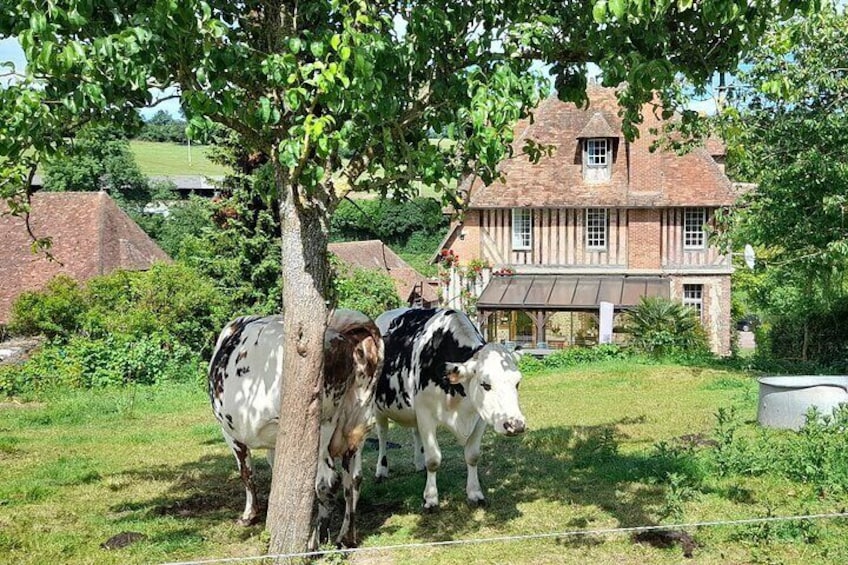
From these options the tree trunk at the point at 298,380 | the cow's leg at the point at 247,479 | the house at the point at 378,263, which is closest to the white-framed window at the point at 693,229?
the house at the point at 378,263

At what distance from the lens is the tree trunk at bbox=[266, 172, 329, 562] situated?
736 centimetres

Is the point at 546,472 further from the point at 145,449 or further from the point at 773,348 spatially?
the point at 773,348

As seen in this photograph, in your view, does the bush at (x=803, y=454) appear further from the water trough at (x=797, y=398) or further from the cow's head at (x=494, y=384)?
the cow's head at (x=494, y=384)

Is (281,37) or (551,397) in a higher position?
(281,37)

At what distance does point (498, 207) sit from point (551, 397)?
16869 millimetres

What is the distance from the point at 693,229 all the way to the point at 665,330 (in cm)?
945

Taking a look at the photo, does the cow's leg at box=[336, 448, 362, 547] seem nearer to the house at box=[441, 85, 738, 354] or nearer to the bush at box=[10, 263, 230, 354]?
the bush at box=[10, 263, 230, 354]

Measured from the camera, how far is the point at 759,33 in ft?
22.7

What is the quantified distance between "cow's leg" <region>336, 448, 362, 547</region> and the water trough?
7122 mm

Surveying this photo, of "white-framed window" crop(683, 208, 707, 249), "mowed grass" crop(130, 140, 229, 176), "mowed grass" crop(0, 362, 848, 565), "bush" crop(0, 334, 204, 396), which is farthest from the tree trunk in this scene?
"mowed grass" crop(130, 140, 229, 176)

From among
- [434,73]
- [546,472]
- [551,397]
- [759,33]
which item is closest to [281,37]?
[434,73]

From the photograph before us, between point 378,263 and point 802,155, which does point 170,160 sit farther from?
point 802,155

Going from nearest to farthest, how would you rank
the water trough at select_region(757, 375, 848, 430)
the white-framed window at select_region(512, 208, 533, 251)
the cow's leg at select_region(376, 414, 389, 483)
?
the cow's leg at select_region(376, 414, 389, 483)
the water trough at select_region(757, 375, 848, 430)
the white-framed window at select_region(512, 208, 533, 251)

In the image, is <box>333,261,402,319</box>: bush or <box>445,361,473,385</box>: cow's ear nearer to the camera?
<box>445,361,473,385</box>: cow's ear
